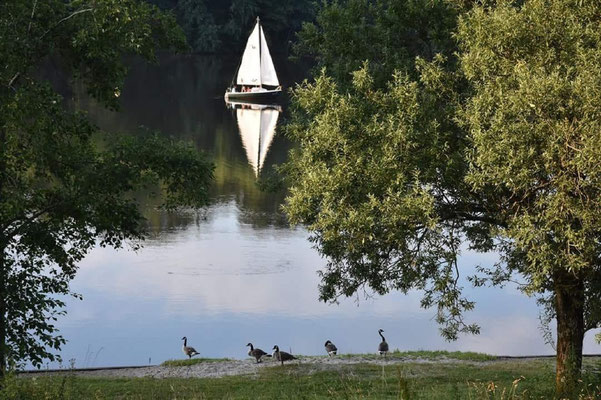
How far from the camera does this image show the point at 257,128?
6994 centimetres

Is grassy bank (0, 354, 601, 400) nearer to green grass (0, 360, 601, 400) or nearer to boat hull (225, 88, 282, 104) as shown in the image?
green grass (0, 360, 601, 400)

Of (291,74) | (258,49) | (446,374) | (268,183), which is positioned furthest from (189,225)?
(291,74)

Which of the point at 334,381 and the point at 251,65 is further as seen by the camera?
the point at 251,65

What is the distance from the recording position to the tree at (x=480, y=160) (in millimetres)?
14461

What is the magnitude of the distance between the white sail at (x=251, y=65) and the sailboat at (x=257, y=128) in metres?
2.96

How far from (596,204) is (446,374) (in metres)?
7.60

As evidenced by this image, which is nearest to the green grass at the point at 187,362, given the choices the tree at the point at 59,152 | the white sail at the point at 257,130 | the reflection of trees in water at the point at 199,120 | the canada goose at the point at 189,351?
the canada goose at the point at 189,351

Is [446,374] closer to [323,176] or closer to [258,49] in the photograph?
[323,176]

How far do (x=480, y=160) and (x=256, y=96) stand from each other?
2944 inches

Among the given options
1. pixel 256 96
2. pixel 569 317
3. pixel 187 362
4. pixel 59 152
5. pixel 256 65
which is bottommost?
pixel 187 362

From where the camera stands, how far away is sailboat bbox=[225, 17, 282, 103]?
8831 cm

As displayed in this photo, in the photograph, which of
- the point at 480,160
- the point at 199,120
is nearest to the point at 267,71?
the point at 199,120

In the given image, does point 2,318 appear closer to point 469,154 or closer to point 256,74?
point 469,154

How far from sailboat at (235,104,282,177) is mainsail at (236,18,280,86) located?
2966 mm
